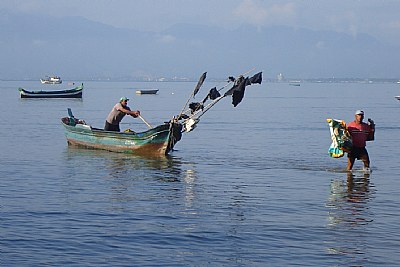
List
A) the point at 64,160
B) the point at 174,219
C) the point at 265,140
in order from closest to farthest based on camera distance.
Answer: the point at 174,219 → the point at 64,160 → the point at 265,140

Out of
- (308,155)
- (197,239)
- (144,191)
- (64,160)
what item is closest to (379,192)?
(144,191)

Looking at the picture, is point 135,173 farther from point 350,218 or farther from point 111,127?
point 350,218

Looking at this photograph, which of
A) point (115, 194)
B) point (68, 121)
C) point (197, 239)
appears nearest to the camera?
point (197, 239)

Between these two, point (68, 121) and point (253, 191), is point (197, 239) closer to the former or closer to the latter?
point (253, 191)

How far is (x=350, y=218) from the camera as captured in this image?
14.1 m

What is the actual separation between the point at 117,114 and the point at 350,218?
Answer: 1203cm

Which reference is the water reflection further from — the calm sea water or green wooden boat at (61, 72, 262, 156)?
green wooden boat at (61, 72, 262, 156)

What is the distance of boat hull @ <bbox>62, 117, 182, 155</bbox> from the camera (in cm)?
2328

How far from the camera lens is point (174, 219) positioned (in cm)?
1377

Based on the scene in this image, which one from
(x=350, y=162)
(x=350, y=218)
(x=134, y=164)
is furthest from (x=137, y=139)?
(x=350, y=218)

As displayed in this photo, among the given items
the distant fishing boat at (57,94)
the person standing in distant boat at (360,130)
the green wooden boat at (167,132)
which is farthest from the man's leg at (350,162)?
the distant fishing boat at (57,94)

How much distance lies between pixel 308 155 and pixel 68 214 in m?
13.2

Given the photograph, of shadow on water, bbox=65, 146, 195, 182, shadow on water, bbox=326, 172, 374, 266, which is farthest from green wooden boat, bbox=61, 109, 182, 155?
shadow on water, bbox=326, 172, 374, 266

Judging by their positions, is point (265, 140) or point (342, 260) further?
point (265, 140)
